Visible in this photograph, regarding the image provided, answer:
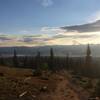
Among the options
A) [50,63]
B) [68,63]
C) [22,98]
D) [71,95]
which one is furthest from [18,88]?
[68,63]

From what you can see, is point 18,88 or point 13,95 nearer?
point 13,95

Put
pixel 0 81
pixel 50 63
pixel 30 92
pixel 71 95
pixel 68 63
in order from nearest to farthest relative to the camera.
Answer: pixel 30 92
pixel 71 95
pixel 0 81
pixel 50 63
pixel 68 63

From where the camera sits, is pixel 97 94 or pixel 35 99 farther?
pixel 97 94

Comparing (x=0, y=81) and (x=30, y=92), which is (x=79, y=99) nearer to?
(x=30, y=92)

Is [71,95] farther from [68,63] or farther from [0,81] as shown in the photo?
[68,63]

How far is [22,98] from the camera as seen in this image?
24203 millimetres

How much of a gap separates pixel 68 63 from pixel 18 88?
129020mm

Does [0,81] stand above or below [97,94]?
above

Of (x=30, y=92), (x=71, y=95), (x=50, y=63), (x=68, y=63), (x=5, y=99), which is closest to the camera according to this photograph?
(x=5, y=99)

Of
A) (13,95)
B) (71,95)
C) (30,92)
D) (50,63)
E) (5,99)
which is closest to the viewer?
(5,99)

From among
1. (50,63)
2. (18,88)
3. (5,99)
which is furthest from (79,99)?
(50,63)

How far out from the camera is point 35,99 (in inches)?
971

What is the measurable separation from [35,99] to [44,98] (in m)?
1.27

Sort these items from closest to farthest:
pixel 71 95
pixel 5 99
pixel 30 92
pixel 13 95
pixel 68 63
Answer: pixel 5 99, pixel 13 95, pixel 30 92, pixel 71 95, pixel 68 63
